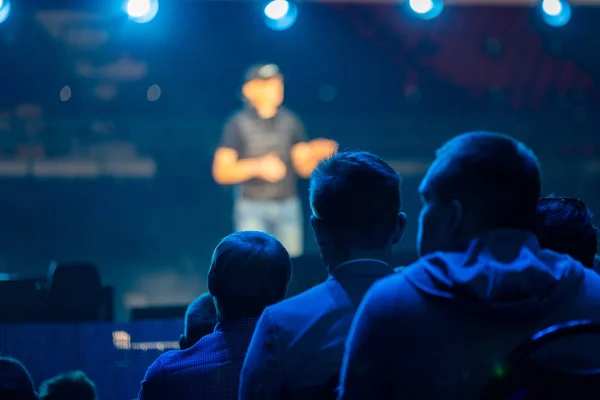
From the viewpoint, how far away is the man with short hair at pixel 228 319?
1512mm

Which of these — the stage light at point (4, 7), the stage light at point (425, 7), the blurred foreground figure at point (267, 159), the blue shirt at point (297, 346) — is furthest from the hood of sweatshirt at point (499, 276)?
the stage light at point (4, 7)

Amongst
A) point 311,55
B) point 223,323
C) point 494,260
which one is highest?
point 311,55

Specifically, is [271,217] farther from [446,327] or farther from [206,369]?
[446,327]

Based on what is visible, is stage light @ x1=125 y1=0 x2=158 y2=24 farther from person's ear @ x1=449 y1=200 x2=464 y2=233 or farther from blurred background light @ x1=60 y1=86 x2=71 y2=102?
person's ear @ x1=449 y1=200 x2=464 y2=233

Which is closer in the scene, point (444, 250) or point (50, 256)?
point (444, 250)

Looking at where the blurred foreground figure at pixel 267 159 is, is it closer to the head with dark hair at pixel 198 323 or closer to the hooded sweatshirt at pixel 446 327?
the head with dark hair at pixel 198 323

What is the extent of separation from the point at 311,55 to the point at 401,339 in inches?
274

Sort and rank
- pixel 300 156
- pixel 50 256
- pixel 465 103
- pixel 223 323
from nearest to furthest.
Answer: pixel 223 323
pixel 300 156
pixel 50 256
pixel 465 103

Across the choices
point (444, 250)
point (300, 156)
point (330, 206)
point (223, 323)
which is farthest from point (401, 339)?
point (300, 156)

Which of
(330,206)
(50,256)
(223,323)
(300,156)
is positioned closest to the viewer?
(330,206)

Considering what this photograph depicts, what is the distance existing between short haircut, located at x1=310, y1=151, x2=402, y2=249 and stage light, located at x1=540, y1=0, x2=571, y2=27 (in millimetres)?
5801

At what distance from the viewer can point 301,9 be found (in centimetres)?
778

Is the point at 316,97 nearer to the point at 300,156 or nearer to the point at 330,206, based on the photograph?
the point at 300,156

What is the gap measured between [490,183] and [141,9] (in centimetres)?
539
